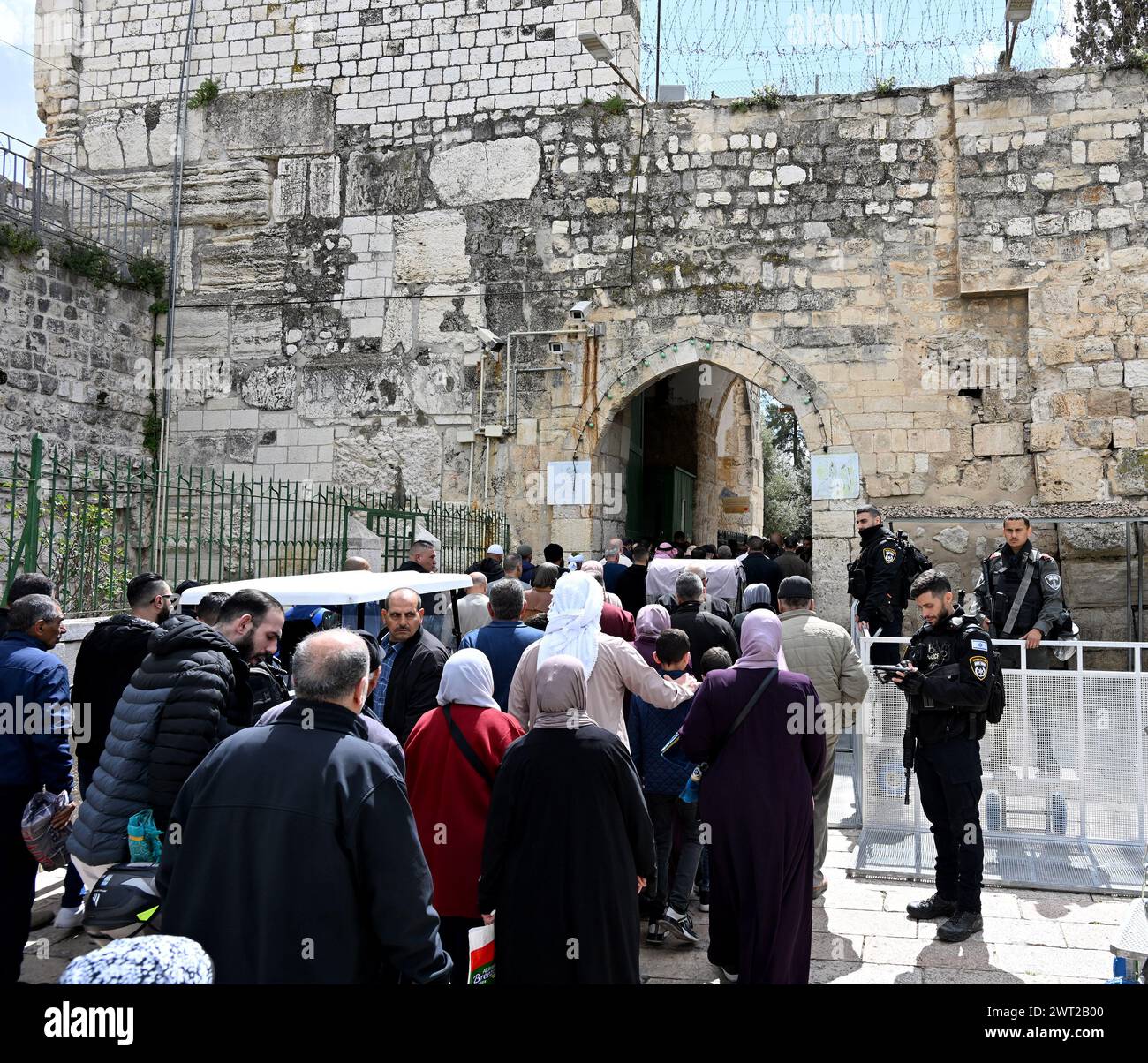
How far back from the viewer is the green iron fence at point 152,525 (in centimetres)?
657

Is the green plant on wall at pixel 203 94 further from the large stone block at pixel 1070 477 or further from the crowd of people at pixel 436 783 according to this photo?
the large stone block at pixel 1070 477

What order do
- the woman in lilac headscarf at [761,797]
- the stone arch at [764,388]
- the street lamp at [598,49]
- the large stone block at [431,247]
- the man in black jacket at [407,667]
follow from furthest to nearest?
the large stone block at [431,247] → the street lamp at [598,49] → the stone arch at [764,388] → the man in black jacket at [407,667] → the woman in lilac headscarf at [761,797]

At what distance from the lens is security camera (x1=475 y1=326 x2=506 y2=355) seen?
11.2 m

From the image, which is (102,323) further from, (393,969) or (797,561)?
(393,969)

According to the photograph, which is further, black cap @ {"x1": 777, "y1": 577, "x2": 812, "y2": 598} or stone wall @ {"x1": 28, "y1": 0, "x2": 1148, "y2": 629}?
stone wall @ {"x1": 28, "y1": 0, "x2": 1148, "y2": 629}

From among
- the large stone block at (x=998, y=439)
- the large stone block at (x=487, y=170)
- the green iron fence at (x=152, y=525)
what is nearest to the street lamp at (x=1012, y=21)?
the large stone block at (x=998, y=439)

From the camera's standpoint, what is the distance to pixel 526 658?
4.35 metres

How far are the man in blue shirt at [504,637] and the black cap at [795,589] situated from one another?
117 cm

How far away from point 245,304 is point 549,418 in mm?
3675

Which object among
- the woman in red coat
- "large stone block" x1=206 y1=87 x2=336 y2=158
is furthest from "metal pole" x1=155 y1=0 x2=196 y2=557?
the woman in red coat

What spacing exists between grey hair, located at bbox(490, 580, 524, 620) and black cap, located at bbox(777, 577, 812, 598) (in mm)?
1235

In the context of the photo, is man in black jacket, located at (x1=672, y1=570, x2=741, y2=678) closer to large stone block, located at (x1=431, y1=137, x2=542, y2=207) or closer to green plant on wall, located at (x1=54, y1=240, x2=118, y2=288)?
large stone block, located at (x1=431, y1=137, x2=542, y2=207)

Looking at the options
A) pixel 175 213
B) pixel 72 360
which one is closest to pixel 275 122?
pixel 175 213

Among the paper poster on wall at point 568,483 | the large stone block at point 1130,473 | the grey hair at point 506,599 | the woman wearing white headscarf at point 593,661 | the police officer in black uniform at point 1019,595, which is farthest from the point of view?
the paper poster on wall at point 568,483
